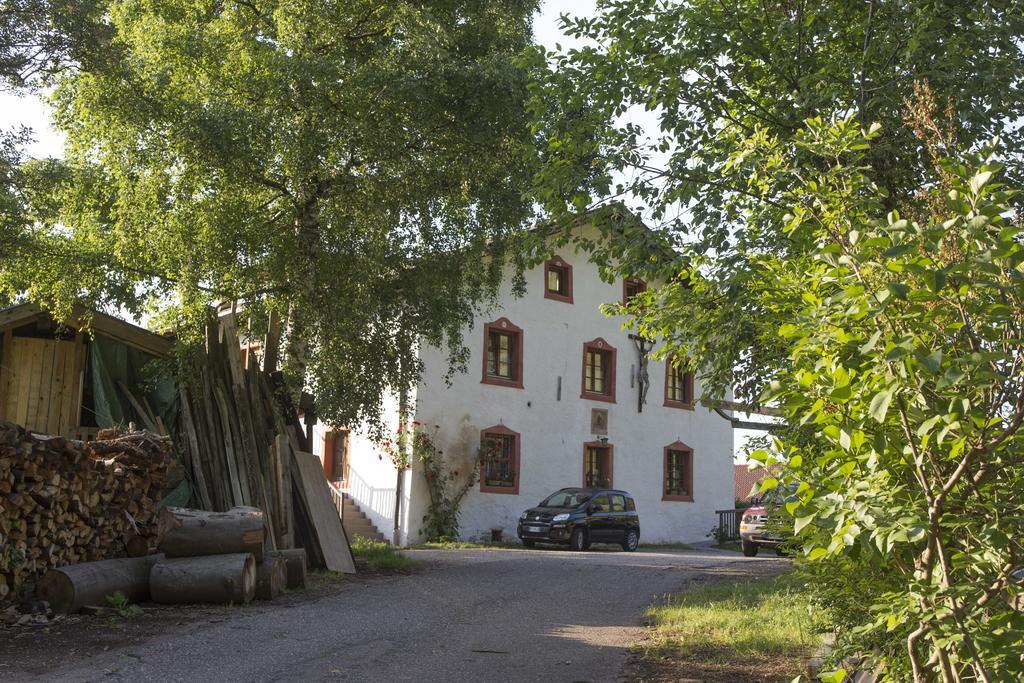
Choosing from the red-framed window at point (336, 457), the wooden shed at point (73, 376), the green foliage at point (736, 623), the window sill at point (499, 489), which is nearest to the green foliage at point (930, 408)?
the green foliage at point (736, 623)

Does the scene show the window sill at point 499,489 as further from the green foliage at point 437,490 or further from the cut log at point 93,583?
the cut log at point 93,583

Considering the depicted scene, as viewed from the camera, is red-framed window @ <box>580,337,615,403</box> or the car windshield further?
red-framed window @ <box>580,337,615,403</box>

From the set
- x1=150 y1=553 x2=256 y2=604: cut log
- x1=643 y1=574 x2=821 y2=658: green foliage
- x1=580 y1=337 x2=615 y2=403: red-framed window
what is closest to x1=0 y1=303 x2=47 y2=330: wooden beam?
x1=150 y1=553 x2=256 y2=604: cut log

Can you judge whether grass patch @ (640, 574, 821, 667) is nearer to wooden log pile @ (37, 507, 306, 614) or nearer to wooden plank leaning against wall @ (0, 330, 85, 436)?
wooden log pile @ (37, 507, 306, 614)

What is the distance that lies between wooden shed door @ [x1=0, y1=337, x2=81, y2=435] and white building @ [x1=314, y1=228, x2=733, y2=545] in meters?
7.57

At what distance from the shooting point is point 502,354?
27.3m

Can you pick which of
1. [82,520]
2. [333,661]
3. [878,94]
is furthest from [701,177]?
[82,520]

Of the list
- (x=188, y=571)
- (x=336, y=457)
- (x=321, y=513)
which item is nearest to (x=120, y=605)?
(x=188, y=571)

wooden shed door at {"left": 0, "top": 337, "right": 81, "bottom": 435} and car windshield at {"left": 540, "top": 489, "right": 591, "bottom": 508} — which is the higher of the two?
wooden shed door at {"left": 0, "top": 337, "right": 81, "bottom": 435}

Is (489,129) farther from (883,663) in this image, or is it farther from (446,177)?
(883,663)

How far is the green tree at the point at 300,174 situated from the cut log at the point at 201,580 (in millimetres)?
4280

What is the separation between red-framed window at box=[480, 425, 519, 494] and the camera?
25.9 meters

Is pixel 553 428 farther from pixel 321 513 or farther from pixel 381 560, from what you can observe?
pixel 321 513

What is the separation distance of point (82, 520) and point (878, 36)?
957 cm
